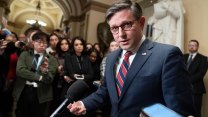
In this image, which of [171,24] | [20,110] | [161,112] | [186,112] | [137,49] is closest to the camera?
[161,112]

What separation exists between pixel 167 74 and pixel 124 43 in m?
0.34

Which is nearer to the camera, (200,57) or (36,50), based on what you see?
(36,50)

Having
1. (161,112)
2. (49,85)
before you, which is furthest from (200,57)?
A: (161,112)

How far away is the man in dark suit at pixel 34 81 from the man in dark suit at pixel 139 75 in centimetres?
188

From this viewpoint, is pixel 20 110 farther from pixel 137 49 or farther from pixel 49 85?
pixel 137 49

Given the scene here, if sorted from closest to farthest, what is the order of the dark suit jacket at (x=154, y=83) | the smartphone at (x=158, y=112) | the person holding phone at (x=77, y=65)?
1. the smartphone at (x=158, y=112)
2. the dark suit jacket at (x=154, y=83)
3. the person holding phone at (x=77, y=65)

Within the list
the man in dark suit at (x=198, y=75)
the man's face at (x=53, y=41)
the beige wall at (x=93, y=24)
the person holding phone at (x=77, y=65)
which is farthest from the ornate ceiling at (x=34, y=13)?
the person holding phone at (x=77, y=65)

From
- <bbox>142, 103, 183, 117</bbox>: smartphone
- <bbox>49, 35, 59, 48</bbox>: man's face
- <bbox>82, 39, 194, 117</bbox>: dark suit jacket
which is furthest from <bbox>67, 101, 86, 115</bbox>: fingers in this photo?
<bbox>49, 35, 59, 48</bbox>: man's face

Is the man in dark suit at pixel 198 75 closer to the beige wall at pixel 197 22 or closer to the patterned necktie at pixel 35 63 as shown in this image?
the beige wall at pixel 197 22

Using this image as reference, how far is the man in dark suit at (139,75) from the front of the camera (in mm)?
1424

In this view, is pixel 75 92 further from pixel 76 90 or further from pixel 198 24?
pixel 198 24

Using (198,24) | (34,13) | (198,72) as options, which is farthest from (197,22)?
(34,13)

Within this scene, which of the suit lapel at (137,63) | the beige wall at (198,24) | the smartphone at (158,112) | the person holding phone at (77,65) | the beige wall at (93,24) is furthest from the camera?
the beige wall at (93,24)

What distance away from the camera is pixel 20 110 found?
3.46 metres
